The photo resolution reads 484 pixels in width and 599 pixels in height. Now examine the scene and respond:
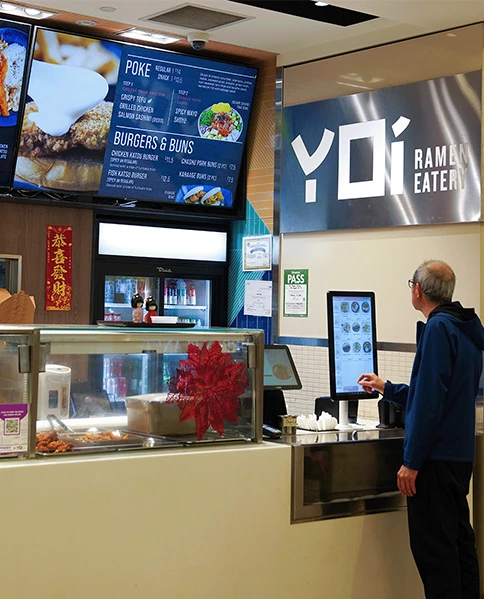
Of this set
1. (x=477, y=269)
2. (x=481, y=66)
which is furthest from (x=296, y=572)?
(x=481, y=66)

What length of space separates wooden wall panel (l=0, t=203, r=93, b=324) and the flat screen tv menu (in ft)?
8.48

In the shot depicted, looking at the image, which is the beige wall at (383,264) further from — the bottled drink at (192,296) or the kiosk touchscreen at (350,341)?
the bottled drink at (192,296)

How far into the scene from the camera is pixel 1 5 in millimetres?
5410

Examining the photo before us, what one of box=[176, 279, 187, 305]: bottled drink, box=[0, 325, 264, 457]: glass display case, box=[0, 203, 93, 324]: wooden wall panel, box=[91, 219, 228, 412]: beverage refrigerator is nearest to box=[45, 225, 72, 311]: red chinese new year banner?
box=[0, 203, 93, 324]: wooden wall panel

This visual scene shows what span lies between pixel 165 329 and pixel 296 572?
112 centimetres

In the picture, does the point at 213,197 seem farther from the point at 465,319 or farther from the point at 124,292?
the point at 465,319

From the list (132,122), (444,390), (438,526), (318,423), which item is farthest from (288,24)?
(438,526)

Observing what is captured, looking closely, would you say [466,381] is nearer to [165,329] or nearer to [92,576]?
[165,329]

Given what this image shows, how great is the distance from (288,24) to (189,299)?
2326 mm

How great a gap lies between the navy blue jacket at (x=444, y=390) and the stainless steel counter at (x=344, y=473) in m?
0.29

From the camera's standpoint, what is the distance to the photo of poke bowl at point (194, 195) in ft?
21.7

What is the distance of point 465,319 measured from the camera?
3750mm

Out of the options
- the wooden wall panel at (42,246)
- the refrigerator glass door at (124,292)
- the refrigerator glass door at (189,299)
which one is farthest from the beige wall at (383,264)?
the wooden wall panel at (42,246)

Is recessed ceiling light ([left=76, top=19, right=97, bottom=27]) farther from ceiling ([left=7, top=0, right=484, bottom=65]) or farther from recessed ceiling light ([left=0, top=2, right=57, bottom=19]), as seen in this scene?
recessed ceiling light ([left=0, top=2, right=57, bottom=19])
